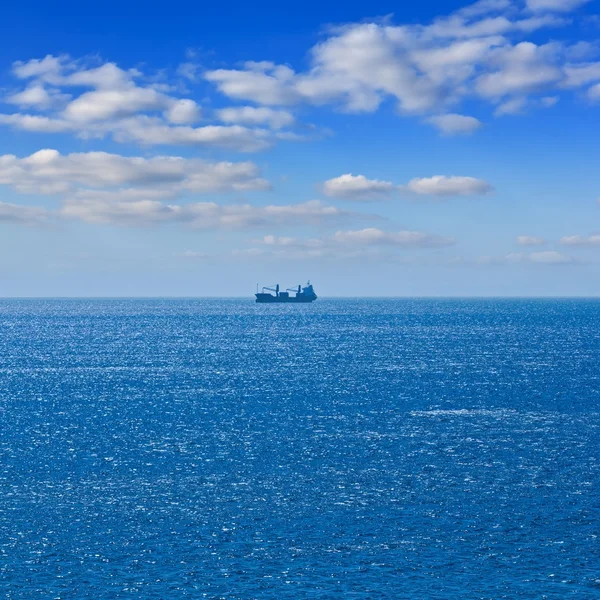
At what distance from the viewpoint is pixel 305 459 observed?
74.8m

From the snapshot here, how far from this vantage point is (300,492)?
6300 cm

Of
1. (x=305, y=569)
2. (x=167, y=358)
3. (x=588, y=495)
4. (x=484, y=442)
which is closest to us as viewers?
(x=305, y=569)

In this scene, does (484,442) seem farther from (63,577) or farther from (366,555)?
(63,577)

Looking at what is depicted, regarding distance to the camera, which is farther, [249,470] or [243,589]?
[249,470]

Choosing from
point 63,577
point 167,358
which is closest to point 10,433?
point 63,577

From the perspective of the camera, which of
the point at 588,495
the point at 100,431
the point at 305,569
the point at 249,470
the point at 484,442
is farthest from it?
the point at 100,431

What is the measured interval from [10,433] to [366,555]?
55145 mm

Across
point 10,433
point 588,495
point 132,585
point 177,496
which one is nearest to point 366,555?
point 132,585

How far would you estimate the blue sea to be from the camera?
1809 inches

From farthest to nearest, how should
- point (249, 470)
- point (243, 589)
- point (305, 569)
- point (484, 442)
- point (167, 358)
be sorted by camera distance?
point (167, 358), point (484, 442), point (249, 470), point (305, 569), point (243, 589)

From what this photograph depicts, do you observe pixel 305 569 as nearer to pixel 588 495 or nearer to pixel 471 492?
pixel 471 492

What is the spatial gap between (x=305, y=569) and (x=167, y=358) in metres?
136

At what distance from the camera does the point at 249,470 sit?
70.4 m

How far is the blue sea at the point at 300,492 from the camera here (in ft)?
151
